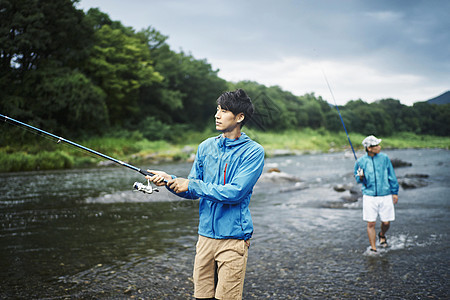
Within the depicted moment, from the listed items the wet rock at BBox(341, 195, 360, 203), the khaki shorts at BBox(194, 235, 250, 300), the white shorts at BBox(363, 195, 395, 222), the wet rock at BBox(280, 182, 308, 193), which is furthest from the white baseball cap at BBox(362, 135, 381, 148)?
the wet rock at BBox(280, 182, 308, 193)

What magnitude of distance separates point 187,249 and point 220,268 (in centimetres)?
381

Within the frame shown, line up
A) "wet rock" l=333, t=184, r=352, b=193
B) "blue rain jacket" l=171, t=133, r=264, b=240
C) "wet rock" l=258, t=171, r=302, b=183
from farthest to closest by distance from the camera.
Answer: "wet rock" l=258, t=171, r=302, b=183 → "wet rock" l=333, t=184, r=352, b=193 → "blue rain jacket" l=171, t=133, r=264, b=240

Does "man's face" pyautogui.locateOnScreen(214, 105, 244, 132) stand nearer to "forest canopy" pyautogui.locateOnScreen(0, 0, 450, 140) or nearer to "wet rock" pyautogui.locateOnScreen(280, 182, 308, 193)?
"forest canopy" pyautogui.locateOnScreen(0, 0, 450, 140)

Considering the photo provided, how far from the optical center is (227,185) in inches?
94.7

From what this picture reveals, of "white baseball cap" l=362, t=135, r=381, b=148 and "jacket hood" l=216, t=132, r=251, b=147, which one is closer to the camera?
"jacket hood" l=216, t=132, r=251, b=147

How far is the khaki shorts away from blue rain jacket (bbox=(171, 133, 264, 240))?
67 mm

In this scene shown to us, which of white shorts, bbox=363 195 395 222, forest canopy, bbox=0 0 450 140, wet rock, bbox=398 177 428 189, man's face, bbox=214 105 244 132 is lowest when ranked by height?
wet rock, bbox=398 177 428 189

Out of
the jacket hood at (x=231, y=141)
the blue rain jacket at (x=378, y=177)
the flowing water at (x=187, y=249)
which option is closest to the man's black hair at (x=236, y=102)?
the jacket hood at (x=231, y=141)

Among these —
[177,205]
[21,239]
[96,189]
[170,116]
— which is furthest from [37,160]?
[170,116]

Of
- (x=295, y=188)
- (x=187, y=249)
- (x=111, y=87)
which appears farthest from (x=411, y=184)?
(x=111, y=87)

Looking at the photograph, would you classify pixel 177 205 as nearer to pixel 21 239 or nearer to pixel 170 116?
pixel 21 239

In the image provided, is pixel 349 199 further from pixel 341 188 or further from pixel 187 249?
pixel 187 249

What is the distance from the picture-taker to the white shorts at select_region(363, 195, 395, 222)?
5.82m

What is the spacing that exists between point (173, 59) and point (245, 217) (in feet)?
161
